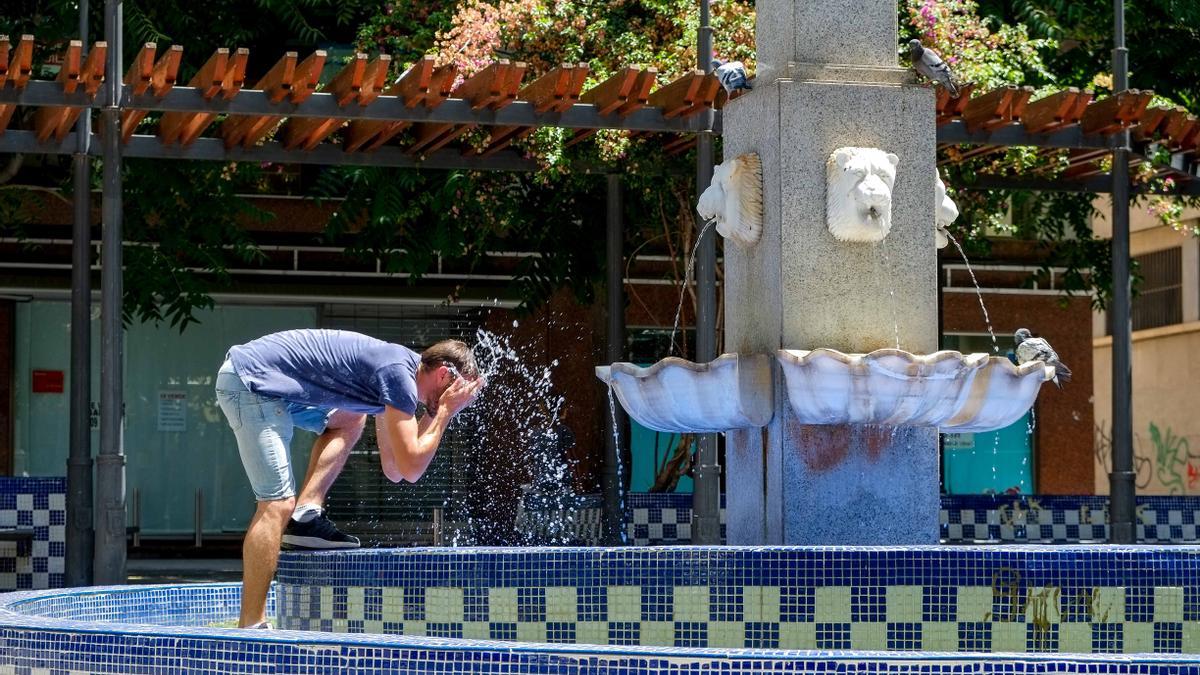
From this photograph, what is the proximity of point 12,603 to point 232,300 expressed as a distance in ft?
50.0

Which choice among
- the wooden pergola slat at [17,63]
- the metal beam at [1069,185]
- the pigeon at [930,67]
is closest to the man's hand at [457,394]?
the pigeon at [930,67]

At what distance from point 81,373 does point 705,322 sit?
14.9 ft

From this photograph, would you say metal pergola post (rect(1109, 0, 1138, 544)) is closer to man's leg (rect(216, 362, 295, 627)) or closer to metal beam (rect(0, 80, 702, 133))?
metal beam (rect(0, 80, 702, 133))

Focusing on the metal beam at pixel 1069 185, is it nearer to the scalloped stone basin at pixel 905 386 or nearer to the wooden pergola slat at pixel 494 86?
the wooden pergola slat at pixel 494 86

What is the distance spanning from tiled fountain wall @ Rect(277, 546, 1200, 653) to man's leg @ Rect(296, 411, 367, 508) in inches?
24.0

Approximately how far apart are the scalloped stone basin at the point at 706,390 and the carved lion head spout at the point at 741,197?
59 cm

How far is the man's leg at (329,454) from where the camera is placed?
730 centimetres

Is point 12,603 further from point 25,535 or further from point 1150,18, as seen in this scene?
point 1150,18

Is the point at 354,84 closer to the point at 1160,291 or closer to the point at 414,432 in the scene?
the point at 414,432

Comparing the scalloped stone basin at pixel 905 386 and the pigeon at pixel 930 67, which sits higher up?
the pigeon at pixel 930 67

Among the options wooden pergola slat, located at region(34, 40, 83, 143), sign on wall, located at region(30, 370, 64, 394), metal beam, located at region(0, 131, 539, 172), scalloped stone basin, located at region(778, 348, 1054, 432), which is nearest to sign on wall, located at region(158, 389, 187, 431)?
sign on wall, located at region(30, 370, 64, 394)

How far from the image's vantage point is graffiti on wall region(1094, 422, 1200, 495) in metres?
30.2

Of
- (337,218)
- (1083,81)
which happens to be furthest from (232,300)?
(1083,81)

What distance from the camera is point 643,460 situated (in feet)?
71.3
